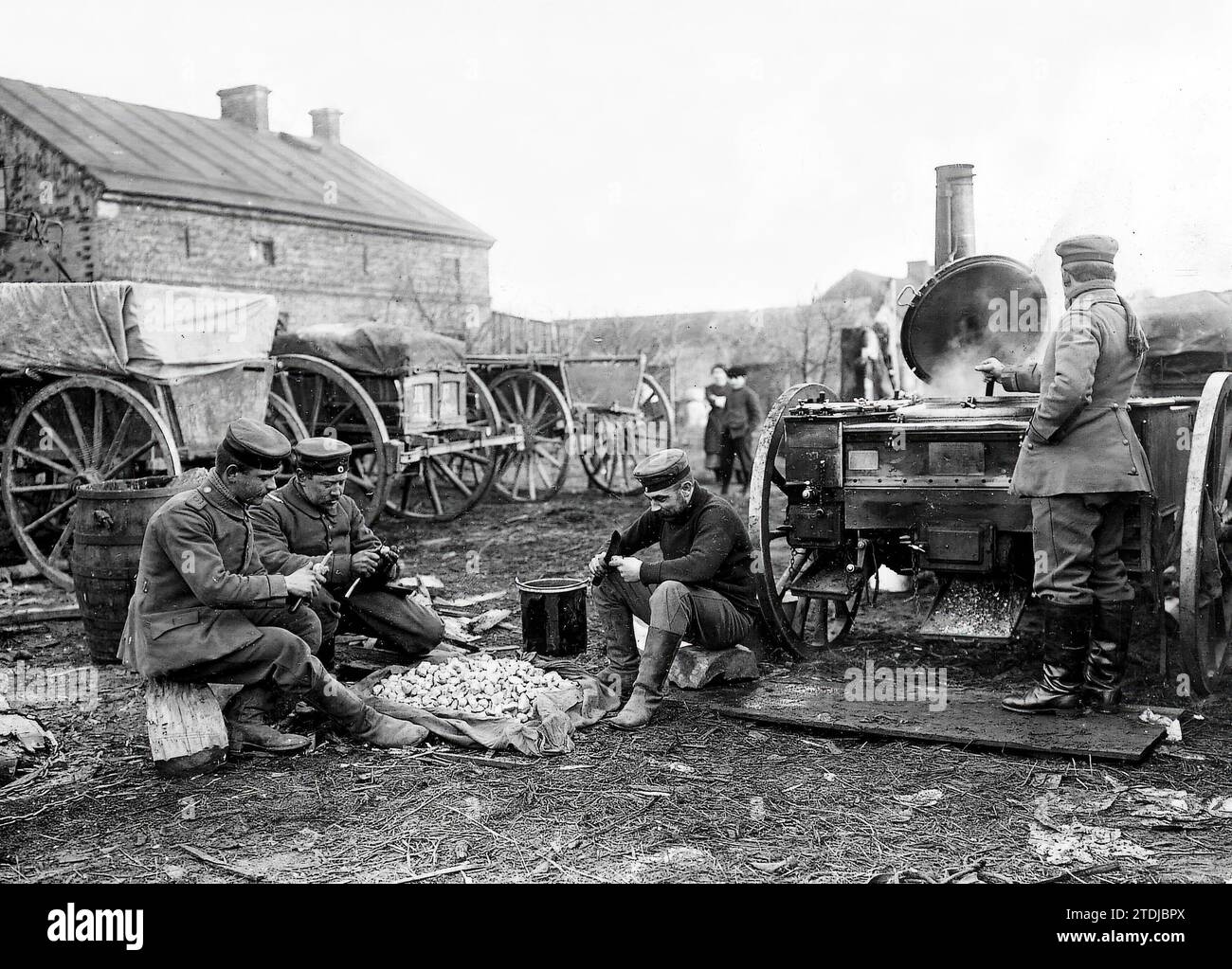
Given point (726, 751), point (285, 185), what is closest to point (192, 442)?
point (726, 751)

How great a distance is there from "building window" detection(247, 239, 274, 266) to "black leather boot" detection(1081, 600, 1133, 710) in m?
18.8

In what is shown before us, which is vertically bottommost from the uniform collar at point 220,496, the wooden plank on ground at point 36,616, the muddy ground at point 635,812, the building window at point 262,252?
the muddy ground at point 635,812

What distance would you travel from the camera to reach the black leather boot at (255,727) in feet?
15.2

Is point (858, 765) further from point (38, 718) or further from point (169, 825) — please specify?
point (38, 718)

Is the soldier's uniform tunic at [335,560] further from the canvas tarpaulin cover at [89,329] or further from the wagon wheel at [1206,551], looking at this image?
the wagon wheel at [1206,551]

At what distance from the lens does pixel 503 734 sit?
4688 millimetres

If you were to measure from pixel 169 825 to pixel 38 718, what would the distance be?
5.56 feet

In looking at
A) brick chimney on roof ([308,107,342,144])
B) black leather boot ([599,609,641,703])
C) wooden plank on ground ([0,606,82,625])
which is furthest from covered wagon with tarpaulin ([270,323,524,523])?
brick chimney on roof ([308,107,342,144])

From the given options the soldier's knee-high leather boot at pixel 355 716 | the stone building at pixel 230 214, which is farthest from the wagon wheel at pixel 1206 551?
the stone building at pixel 230 214

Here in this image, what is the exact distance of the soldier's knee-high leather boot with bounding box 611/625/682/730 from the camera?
5.00m

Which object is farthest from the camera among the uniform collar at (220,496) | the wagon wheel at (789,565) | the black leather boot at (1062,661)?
the wagon wheel at (789,565)

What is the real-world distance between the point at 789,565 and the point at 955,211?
12.2ft

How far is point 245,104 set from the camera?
24.7 m

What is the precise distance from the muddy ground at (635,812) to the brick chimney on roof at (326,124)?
24173 mm
